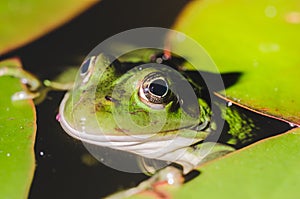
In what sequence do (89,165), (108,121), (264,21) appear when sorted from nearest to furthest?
(108,121) → (89,165) → (264,21)

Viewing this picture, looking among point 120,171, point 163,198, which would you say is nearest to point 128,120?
point 120,171

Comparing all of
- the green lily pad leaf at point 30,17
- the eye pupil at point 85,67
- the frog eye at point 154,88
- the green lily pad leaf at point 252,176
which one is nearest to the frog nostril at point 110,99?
the frog eye at point 154,88

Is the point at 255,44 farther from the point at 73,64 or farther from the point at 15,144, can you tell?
the point at 15,144

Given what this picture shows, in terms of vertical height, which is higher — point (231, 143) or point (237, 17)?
point (237, 17)

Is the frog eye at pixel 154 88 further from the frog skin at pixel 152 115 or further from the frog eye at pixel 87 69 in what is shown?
the frog eye at pixel 87 69

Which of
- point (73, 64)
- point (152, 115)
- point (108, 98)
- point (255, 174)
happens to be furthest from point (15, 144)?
point (255, 174)

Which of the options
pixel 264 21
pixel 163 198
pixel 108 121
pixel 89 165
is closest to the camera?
pixel 163 198

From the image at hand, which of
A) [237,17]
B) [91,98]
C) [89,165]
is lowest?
[89,165]

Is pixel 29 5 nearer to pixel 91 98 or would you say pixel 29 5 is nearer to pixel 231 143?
pixel 91 98
